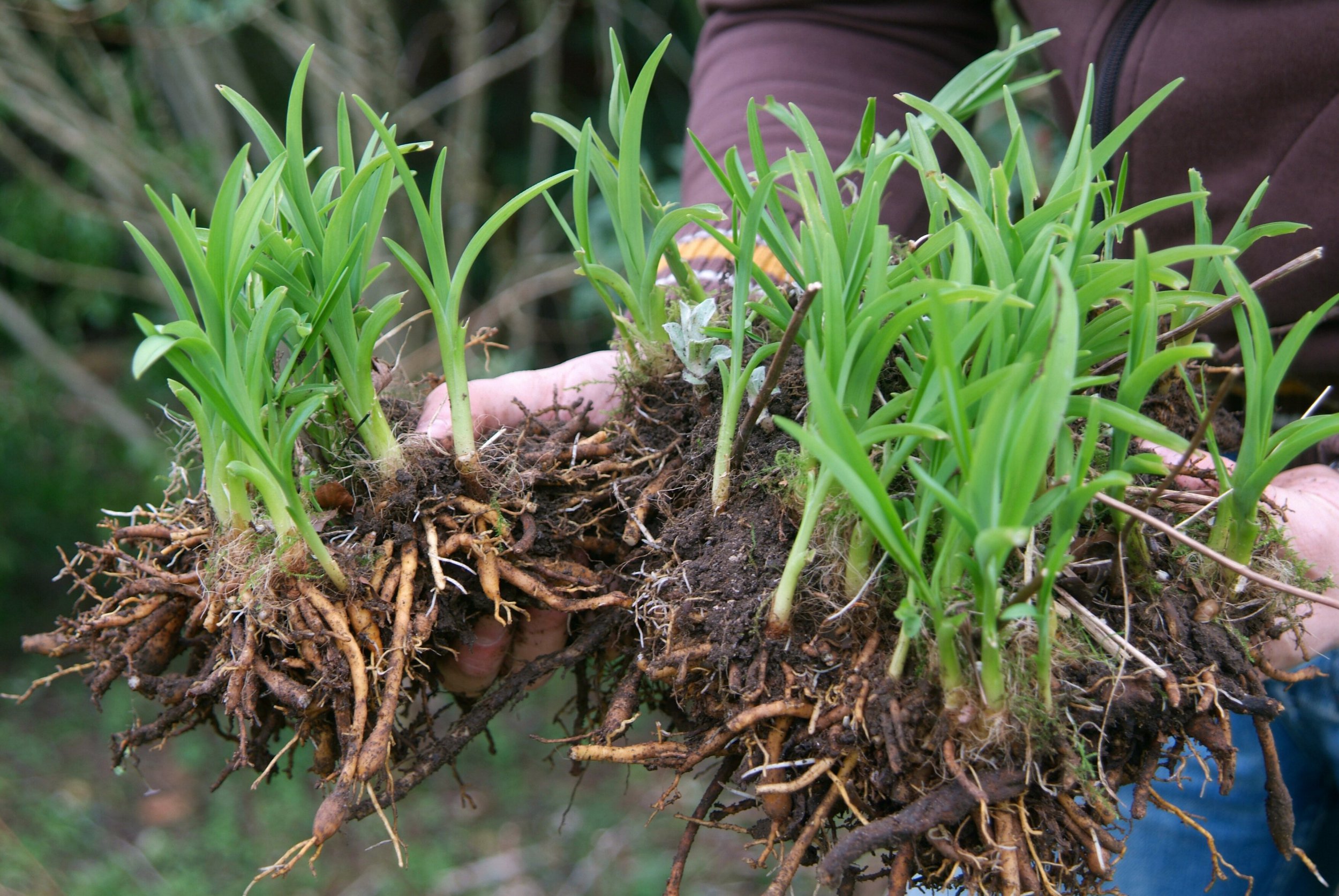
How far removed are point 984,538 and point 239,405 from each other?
2.02ft

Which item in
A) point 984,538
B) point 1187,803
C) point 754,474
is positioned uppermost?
point 984,538

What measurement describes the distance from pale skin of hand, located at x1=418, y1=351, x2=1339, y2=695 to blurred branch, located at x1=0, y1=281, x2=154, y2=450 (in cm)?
231

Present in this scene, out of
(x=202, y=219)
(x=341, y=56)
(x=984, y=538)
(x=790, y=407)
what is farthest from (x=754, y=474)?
(x=202, y=219)

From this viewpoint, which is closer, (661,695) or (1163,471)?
(1163,471)

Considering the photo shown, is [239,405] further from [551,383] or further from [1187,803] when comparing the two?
[1187,803]

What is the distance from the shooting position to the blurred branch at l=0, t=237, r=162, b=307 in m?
2.91

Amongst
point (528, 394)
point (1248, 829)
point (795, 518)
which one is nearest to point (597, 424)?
point (528, 394)

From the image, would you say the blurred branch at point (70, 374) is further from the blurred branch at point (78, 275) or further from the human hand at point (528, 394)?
the human hand at point (528, 394)

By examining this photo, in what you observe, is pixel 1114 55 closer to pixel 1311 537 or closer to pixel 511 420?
pixel 1311 537

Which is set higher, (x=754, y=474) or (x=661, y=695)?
(x=754, y=474)

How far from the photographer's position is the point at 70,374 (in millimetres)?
2877

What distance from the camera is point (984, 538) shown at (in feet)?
1.79

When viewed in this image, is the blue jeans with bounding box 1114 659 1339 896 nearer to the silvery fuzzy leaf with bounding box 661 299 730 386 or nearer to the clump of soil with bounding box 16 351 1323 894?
the clump of soil with bounding box 16 351 1323 894

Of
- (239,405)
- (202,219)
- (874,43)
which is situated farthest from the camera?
(202,219)
